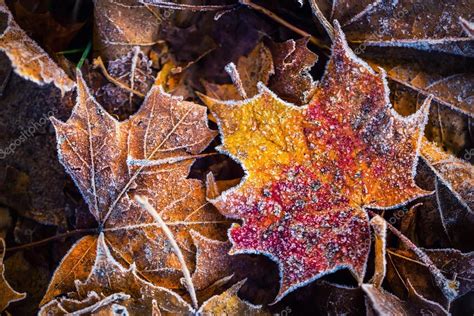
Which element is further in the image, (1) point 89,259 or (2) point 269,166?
(1) point 89,259

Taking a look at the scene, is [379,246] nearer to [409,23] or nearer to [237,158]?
[237,158]

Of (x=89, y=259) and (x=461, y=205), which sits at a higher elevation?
(x=461, y=205)

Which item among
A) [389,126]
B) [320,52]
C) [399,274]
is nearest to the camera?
[389,126]

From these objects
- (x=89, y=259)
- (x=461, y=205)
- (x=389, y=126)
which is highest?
(x=389, y=126)

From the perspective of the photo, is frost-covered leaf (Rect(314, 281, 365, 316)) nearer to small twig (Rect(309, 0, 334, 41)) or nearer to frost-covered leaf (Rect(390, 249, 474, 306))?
frost-covered leaf (Rect(390, 249, 474, 306))

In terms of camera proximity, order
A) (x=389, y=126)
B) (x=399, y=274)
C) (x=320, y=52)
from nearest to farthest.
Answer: (x=389, y=126)
(x=399, y=274)
(x=320, y=52)

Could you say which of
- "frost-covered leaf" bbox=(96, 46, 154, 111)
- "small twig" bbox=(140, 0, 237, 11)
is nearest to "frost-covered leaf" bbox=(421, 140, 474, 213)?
"small twig" bbox=(140, 0, 237, 11)

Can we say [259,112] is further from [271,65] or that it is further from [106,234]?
[106,234]

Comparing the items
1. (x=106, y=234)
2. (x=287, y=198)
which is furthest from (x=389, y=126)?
(x=106, y=234)
